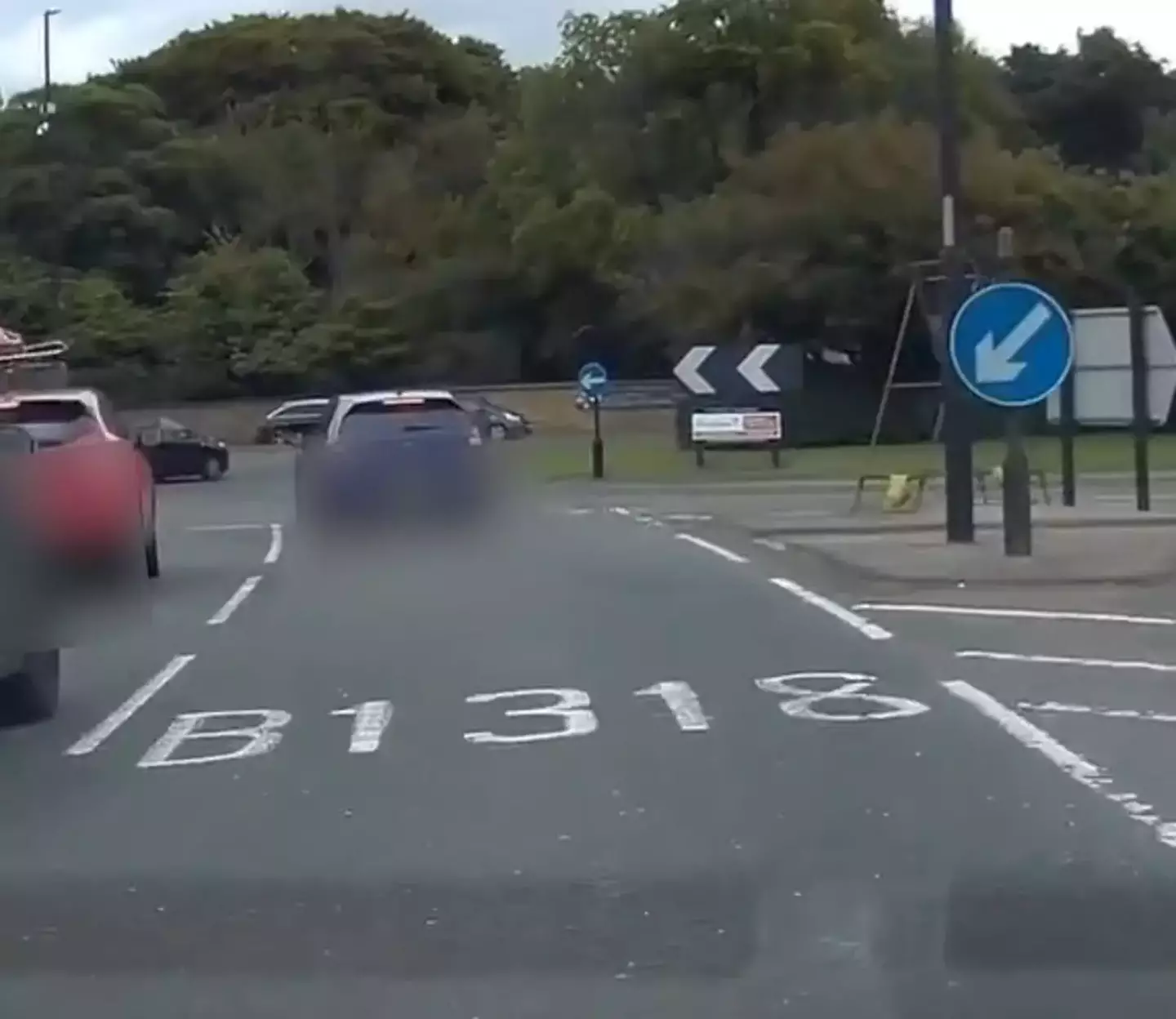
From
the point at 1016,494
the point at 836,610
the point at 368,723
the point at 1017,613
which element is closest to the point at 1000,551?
the point at 1016,494

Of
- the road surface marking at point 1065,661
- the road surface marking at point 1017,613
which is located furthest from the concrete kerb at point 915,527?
the road surface marking at point 1065,661

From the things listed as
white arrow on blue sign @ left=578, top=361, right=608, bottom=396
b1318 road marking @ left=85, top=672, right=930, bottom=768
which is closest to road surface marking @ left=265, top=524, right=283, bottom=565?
b1318 road marking @ left=85, top=672, right=930, bottom=768

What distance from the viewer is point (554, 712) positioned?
1344 centimetres

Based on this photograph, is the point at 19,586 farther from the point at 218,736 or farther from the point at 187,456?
the point at 187,456

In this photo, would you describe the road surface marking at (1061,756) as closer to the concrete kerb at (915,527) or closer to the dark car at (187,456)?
the concrete kerb at (915,527)

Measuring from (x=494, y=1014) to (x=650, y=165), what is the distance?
61.8 metres

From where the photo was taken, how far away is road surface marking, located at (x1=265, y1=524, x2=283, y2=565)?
25.8 m

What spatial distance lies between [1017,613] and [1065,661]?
2.89 m

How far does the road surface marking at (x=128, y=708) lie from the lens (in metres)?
12.9

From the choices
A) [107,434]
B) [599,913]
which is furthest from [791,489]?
[599,913]

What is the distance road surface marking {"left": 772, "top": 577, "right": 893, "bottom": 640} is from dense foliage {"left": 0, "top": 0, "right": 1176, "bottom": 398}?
3499cm

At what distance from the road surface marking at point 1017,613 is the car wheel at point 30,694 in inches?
266

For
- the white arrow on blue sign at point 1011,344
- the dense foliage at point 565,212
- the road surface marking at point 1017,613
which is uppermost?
the dense foliage at point 565,212

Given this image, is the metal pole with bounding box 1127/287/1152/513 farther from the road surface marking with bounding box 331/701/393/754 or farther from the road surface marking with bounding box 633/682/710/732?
the road surface marking with bounding box 331/701/393/754
